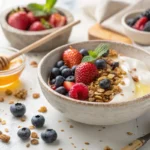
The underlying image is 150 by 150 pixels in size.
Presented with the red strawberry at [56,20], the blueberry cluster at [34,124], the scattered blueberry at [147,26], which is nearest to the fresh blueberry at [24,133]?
the blueberry cluster at [34,124]

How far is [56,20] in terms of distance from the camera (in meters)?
Result: 1.72

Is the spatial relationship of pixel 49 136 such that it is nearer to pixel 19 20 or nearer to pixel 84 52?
pixel 84 52

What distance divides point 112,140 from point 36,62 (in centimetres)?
55

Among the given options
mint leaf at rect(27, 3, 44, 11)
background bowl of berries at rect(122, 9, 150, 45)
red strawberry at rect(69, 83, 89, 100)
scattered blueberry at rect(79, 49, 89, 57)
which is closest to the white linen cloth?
background bowl of berries at rect(122, 9, 150, 45)

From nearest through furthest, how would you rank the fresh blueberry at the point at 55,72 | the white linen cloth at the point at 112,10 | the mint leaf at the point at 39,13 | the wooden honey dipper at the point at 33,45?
the fresh blueberry at the point at 55,72 → the wooden honey dipper at the point at 33,45 → the mint leaf at the point at 39,13 → the white linen cloth at the point at 112,10

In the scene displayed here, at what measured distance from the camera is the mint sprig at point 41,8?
1.74 meters

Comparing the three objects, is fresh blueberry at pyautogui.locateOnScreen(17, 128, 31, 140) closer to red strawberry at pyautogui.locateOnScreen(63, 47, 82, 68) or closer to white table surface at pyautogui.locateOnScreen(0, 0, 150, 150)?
white table surface at pyautogui.locateOnScreen(0, 0, 150, 150)

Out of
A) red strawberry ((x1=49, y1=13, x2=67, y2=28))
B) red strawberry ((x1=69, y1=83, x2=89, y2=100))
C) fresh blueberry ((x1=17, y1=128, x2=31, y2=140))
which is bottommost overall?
fresh blueberry ((x1=17, y1=128, x2=31, y2=140))

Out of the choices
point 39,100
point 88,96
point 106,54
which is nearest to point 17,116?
point 39,100

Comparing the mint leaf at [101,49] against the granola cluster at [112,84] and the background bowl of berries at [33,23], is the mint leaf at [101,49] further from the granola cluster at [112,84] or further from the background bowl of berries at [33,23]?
the background bowl of berries at [33,23]

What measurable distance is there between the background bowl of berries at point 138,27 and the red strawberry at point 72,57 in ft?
1.36

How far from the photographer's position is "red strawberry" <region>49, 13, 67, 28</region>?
171 cm

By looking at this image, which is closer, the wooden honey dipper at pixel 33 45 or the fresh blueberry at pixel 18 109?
the fresh blueberry at pixel 18 109

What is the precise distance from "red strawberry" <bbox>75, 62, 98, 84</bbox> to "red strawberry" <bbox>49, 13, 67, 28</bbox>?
49 cm
